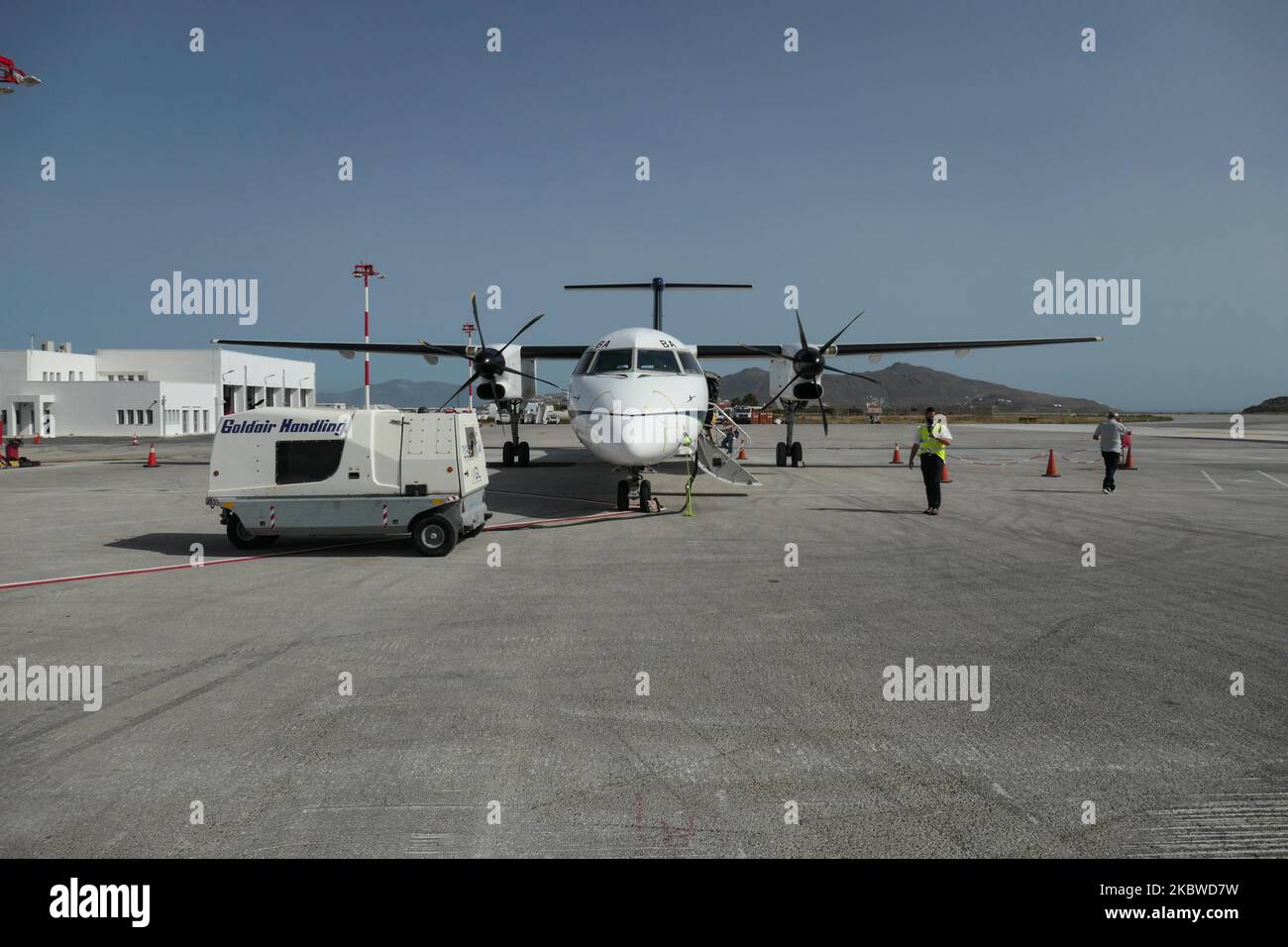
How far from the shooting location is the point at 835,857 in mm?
3301

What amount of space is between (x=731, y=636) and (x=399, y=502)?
216 inches

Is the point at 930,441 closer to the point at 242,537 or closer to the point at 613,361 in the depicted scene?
the point at 613,361

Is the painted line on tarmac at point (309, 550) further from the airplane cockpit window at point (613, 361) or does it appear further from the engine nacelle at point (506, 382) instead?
the engine nacelle at point (506, 382)

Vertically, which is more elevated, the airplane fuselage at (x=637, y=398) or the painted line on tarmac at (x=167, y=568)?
the airplane fuselage at (x=637, y=398)

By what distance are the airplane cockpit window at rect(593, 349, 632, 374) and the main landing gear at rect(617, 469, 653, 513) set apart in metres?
1.79

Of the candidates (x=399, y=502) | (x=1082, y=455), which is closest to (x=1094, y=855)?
(x=399, y=502)

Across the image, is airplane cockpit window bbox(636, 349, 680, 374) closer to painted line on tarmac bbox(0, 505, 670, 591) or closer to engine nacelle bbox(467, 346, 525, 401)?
painted line on tarmac bbox(0, 505, 670, 591)

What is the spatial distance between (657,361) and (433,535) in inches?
216

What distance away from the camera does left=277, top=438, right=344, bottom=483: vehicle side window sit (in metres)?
10.6

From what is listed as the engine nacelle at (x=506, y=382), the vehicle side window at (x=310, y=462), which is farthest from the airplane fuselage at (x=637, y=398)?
the engine nacelle at (x=506, y=382)

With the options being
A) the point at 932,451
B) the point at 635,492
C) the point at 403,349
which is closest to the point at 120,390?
the point at 403,349

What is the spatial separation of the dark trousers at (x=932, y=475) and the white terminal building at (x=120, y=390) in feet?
175

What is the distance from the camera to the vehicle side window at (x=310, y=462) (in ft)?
34.6
